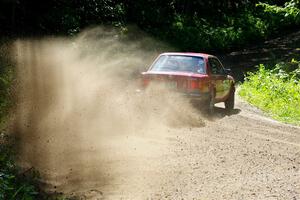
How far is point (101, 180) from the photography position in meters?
6.76

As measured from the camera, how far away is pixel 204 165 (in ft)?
25.6

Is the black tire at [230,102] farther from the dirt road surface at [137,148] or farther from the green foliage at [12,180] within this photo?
the green foliage at [12,180]

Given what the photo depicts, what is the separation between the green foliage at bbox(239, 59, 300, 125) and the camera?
14.2m

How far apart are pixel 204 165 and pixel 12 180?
301cm

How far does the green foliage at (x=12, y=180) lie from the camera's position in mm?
5199

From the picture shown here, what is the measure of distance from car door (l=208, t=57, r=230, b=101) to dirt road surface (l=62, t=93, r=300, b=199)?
6.05 feet

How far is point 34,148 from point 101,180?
68.5 inches

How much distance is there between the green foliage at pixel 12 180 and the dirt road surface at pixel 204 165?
0.68 m

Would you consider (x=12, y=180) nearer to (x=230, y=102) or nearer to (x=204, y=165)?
(x=204, y=165)

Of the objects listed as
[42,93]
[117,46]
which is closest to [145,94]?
[42,93]

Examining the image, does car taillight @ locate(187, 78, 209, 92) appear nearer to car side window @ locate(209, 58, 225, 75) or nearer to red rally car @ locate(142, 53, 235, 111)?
red rally car @ locate(142, 53, 235, 111)

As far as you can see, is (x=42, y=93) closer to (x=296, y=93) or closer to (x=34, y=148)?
(x=34, y=148)

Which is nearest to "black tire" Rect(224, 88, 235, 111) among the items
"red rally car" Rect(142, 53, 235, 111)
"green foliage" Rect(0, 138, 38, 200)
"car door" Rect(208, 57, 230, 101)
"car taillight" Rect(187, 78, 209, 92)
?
"car door" Rect(208, 57, 230, 101)

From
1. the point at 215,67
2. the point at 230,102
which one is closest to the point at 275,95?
the point at 230,102
